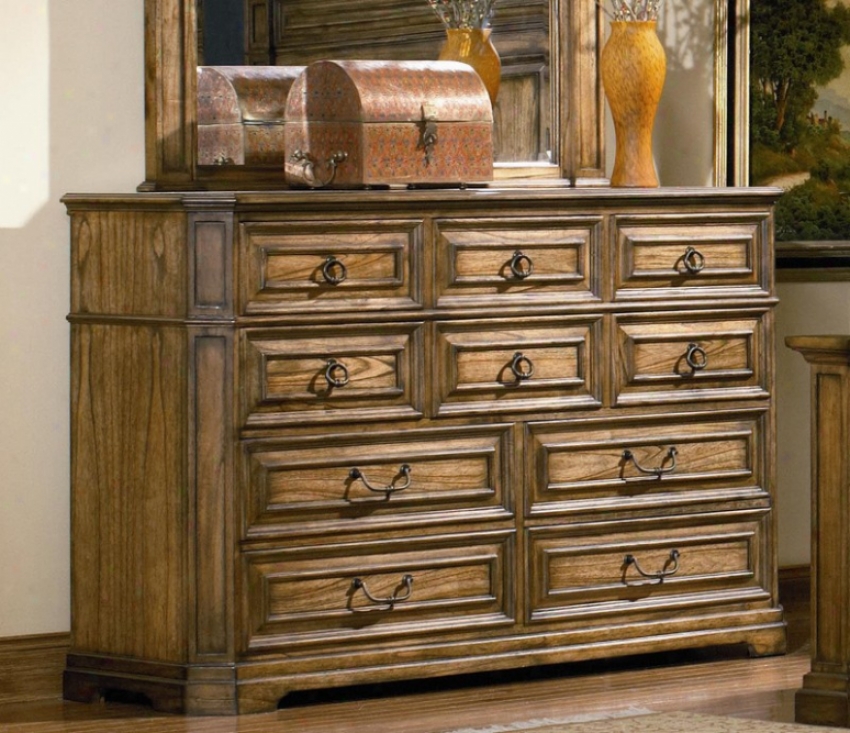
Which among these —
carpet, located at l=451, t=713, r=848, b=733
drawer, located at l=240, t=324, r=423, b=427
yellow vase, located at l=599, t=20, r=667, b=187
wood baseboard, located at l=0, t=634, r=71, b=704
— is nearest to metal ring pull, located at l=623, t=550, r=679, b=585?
carpet, located at l=451, t=713, r=848, b=733

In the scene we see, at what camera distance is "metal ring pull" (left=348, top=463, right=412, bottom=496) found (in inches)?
144

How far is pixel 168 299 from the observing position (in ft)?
11.7

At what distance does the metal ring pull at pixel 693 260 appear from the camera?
397 centimetres

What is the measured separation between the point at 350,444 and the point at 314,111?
0.75m

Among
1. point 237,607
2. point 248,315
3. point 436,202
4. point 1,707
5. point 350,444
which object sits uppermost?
point 436,202

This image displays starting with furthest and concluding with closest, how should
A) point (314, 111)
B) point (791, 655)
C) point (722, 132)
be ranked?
point (722, 132)
point (791, 655)
point (314, 111)

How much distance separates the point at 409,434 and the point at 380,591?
35cm

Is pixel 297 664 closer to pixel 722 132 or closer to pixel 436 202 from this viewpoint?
pixel 436 202

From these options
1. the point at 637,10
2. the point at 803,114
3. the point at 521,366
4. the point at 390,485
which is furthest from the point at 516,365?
the point at 803,114

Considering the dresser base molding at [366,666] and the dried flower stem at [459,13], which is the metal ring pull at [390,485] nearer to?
the dresser base molding at [366,666]

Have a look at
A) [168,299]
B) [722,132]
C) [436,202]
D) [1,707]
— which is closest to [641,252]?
[436,202]

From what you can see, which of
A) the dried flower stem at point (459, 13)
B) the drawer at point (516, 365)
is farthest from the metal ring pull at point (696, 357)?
the dried flower stem at point (459, 13)

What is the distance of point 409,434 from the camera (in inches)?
146

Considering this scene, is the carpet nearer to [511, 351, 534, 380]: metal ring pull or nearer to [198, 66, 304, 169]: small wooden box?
[511, 351, 534, 380]: metal ring pull
